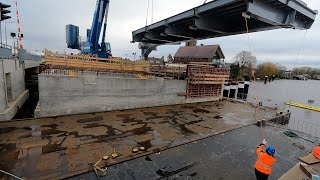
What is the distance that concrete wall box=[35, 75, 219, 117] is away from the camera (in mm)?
10344

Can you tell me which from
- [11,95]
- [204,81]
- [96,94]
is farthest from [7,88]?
[204,81]

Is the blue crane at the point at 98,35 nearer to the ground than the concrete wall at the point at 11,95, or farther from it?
farther from it

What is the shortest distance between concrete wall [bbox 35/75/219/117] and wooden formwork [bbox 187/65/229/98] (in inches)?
82.4

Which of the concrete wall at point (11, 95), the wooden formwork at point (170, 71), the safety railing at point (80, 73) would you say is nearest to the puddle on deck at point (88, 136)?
the concrete wall at point (11, 95)

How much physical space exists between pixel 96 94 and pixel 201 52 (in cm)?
4015

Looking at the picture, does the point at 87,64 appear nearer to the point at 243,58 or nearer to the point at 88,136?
the point at 88,136

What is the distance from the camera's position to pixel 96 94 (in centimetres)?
1179

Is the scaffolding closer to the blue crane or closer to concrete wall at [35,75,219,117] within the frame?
concrete wall at [35,75,219,117]

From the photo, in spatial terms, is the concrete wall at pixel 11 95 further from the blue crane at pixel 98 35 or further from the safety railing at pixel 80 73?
the blue crane at pixel 98 35

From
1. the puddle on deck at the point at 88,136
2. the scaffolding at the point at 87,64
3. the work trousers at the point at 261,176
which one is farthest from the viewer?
the scaffolding at the point at 87,64

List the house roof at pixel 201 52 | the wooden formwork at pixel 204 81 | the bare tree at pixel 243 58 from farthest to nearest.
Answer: the bare tree at pixel 243 58, the house roof at pixel 201 52, the wooden formwork at pixel 204 81

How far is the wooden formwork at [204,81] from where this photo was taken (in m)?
16.6

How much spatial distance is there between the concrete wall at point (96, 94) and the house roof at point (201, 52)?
107 feet

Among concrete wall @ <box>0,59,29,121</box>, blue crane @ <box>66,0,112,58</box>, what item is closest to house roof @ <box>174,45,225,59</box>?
blue crane @ <box>66,0,112,58</box>
